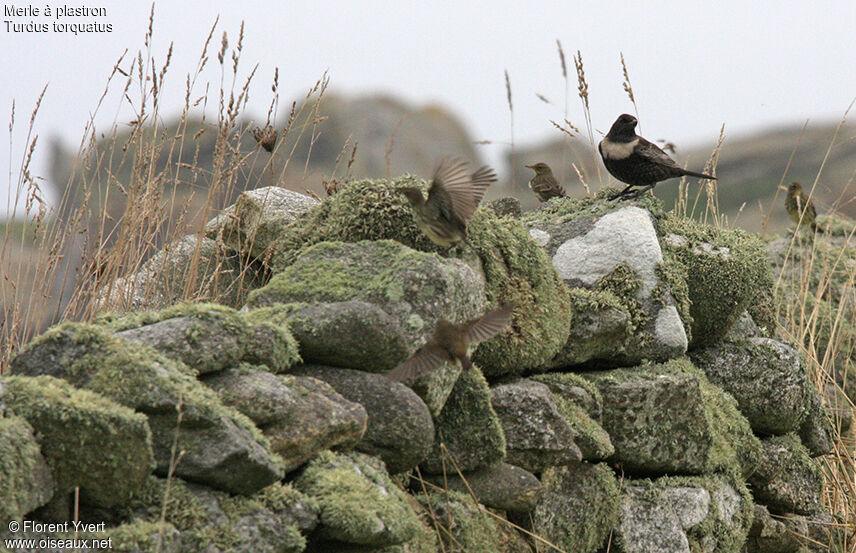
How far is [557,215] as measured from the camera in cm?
478

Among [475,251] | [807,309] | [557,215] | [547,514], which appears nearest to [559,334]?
[475,251]

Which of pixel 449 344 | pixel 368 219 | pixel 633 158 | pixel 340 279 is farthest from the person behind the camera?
pixel 633 158

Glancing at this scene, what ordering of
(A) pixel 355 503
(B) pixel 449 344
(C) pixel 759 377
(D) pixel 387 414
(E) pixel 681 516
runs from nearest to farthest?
(A) pixel 355 503 < (D) pixel 387 414 < (B) pixel 449 344 < (E) pixel 681 516 < (C) pixel 759 377

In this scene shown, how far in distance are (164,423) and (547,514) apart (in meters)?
1.72

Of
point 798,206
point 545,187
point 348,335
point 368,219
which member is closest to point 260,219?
point 368,219

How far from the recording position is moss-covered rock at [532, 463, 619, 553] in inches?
136

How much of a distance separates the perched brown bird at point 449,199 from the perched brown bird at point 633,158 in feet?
4.44

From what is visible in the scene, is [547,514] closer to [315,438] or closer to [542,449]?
[542,449]

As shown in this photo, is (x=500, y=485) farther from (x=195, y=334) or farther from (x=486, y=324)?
(x=195, y=334)

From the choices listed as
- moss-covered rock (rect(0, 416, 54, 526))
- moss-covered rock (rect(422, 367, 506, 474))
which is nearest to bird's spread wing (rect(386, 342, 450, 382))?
moss-covered rock (rect(422, 367, 506, 474))

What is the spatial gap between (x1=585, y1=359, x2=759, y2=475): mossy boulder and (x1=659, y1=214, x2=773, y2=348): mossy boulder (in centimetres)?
53

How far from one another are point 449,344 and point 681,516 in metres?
1.63

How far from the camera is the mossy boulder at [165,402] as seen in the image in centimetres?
224

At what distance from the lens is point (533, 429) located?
342cm
